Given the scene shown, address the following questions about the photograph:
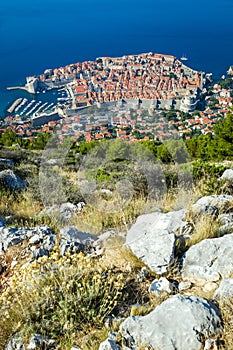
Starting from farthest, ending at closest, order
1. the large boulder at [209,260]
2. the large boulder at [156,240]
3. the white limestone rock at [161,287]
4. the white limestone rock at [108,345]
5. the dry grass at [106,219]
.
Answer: the dry grass at [106,219], the large boulder at [156,240], the large boulder at [209,260], the white limestone rock at [161,287], the white limestone rock at [108,345]

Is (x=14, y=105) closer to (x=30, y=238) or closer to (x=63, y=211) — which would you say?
(x=63, y=211)

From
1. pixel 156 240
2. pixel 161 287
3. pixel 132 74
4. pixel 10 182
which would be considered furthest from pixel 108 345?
pixel 132 74

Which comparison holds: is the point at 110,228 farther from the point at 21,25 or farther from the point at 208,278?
the point at 21,25

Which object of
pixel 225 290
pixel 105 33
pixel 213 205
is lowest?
pixel 225 290

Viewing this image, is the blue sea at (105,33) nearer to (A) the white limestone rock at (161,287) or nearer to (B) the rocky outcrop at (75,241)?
(B) the rocky outcrop at (75,241)

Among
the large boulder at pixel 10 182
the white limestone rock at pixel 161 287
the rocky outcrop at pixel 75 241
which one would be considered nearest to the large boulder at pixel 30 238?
the rocky outcrop at pixel 75 241

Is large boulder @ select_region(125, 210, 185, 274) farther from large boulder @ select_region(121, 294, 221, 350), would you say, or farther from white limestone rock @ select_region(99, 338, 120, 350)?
white limestone rock @ select_region(99, 338, 120, 350)
